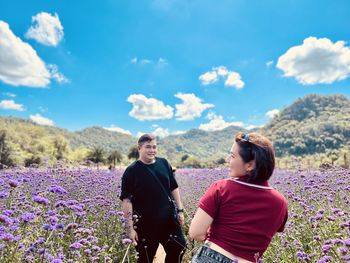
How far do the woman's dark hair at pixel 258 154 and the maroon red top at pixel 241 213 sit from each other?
0.07m

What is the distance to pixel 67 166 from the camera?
32.1ft

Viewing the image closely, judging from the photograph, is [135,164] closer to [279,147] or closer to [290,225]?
[290,225]

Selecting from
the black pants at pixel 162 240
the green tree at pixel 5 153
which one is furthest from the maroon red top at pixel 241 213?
the green tree at pixel 5 153

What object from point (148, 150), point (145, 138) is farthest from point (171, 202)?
point (145, 138)

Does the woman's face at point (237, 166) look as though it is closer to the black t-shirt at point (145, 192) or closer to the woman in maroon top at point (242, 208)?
the woman in maroon top at point (242, 208)

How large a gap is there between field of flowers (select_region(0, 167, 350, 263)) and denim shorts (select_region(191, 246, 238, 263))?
974mm

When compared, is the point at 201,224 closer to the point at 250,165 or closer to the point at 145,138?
the point at 250,165

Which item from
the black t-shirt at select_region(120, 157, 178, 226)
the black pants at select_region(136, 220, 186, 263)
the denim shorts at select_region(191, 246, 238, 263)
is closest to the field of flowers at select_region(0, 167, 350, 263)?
the black pants at select_region(136, 220, 186, 263)

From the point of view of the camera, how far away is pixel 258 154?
2.18m

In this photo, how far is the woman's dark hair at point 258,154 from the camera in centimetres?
217

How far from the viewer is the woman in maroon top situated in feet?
7.05

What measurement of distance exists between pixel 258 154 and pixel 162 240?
2.57 meters

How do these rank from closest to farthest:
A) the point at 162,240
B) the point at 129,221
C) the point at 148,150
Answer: the point at 129,221 < the point at 148,150 < the point at 162,240

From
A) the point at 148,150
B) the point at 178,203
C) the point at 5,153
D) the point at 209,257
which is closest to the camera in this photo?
the point at 209,257
